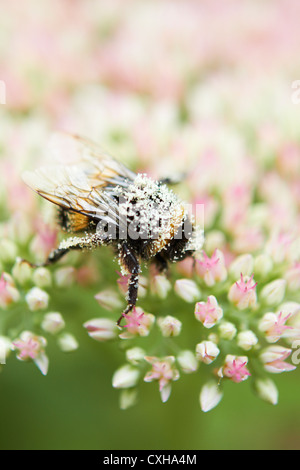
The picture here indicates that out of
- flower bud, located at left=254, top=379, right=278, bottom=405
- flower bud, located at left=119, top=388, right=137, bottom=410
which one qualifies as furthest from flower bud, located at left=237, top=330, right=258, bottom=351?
flower bud, located at left=119, top=388, right=137, bottom=410

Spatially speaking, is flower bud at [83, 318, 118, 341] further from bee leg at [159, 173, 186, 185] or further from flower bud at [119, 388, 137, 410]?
bee leg at [159, 173, 186, 185]

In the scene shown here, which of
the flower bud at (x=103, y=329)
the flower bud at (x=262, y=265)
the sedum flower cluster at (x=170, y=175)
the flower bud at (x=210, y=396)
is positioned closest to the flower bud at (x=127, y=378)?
the sedum flower cluster at (x=170, y=175)

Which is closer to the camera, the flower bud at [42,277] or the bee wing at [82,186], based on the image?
the bee wing at [82,186]

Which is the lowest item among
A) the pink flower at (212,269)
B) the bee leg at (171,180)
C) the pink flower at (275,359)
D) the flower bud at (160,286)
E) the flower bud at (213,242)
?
the pink flower at (275,359)

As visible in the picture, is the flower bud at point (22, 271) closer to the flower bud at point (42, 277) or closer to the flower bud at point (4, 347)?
the flower bud at point (42, 277)
